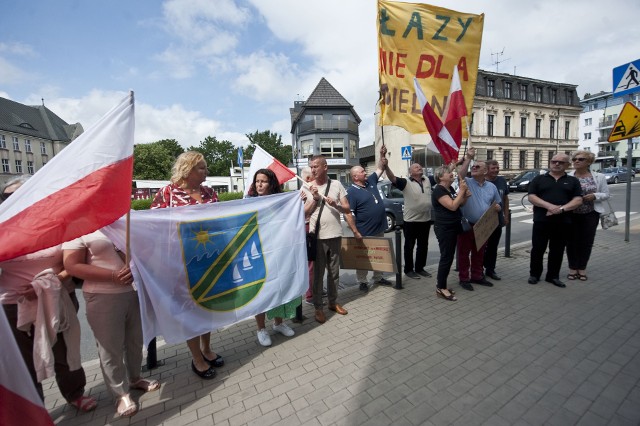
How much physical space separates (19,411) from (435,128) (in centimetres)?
451

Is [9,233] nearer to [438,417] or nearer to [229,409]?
[229,409]

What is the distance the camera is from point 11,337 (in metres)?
1.73

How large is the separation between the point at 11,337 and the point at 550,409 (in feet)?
11.6

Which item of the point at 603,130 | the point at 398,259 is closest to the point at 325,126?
the point at 398,259

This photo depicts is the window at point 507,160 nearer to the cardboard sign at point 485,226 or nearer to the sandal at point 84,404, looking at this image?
the cardboard sign at point 485,226

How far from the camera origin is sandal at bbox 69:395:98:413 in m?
2.60

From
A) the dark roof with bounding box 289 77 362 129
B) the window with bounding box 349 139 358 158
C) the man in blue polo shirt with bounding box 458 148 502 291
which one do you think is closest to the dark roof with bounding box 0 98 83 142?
the dark roof with bounding box 289 77 362 129

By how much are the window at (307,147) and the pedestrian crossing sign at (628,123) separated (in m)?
35.4

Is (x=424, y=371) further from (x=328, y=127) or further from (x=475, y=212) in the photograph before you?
(x=328, y=127)

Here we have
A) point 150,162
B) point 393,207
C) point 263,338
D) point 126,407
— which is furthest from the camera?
point 150,162

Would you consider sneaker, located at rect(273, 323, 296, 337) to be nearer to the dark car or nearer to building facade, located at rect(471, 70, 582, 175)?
the dark car

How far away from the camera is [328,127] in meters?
39.9

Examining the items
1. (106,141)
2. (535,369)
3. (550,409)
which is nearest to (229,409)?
(106,141)

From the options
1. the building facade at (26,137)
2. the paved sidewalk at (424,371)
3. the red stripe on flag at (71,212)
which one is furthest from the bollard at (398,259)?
the building facade at (26,137)
